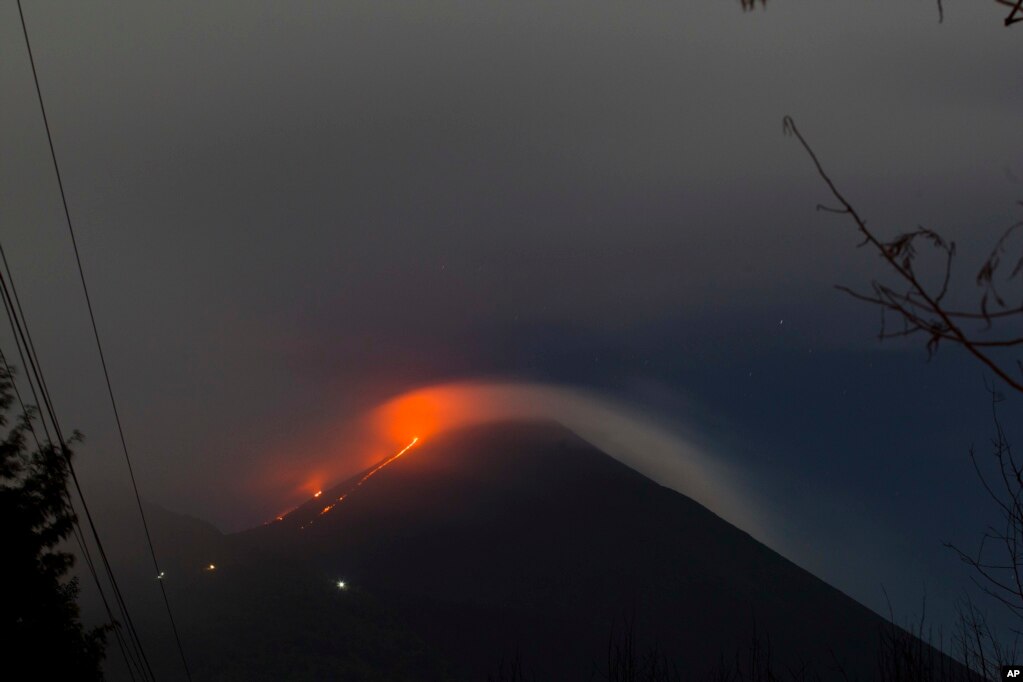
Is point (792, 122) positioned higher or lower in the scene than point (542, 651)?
lower

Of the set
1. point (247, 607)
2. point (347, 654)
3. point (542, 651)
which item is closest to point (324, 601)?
point (247, 607)

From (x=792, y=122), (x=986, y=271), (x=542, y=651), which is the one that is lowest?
(x=986, y=271)

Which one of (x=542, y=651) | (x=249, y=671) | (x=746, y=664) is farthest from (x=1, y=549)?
(x=746, y=664)

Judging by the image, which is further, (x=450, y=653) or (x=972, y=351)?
(x=450, y=653)

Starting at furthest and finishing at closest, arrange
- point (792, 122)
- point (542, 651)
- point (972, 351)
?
point (542, 651) < point (792, 122) < point (972, 351)

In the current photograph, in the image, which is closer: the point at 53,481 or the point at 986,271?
the point at 986,271

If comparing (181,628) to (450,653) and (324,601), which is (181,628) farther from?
(450,653)

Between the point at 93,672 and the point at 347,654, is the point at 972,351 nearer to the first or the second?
the point at 93,672

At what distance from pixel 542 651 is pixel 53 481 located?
168 metres

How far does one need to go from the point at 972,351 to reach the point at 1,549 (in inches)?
1042

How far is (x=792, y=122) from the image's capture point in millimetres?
3631

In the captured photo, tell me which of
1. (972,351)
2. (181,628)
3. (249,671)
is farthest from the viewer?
(181,628)

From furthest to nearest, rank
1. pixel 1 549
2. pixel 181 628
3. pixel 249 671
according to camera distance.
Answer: pixel 181 628, pixel 249 671, pixel 1 549

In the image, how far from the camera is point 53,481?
2567cm
